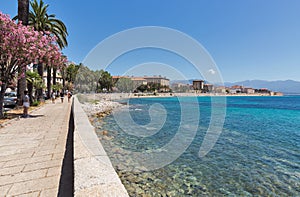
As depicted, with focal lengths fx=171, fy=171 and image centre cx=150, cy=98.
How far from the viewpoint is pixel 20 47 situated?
827 centimetres

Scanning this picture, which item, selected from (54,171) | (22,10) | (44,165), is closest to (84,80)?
(22,10)

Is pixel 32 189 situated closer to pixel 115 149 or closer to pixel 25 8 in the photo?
pixel 115 149

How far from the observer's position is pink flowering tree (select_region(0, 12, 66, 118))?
7.85m

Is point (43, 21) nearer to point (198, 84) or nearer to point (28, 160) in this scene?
point (28, 160)

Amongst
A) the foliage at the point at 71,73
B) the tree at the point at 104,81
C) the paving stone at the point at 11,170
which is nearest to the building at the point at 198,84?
the tree at the point at 104,81

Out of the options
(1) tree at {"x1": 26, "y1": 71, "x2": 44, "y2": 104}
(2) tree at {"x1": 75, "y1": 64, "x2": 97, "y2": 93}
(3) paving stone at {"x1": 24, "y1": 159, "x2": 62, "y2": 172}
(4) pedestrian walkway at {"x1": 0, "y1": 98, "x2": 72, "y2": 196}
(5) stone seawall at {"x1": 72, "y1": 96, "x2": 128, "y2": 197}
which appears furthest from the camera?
(2) tree at {"x1": 75, "y1": 64, "x2": 97, "y2": 93}

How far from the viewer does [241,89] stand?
7082 inches

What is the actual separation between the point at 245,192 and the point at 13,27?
11.2 m

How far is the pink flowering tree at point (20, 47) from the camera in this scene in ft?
25.7

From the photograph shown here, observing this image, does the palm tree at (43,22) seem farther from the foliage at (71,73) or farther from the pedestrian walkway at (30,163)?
the foliage at (71,73)

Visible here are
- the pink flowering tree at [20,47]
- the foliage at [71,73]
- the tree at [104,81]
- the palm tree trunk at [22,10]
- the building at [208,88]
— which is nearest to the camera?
the pink flowering tree at [20,47]

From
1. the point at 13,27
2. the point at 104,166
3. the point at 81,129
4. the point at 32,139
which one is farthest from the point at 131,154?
the point at 13,27

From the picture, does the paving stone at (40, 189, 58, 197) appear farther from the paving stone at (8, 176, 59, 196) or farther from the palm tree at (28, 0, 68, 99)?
the palm tree at (28, 0, 68, 99)

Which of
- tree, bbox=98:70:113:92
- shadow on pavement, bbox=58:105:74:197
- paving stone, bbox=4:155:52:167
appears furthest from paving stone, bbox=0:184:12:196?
tree, bbox=98:70:113:92
